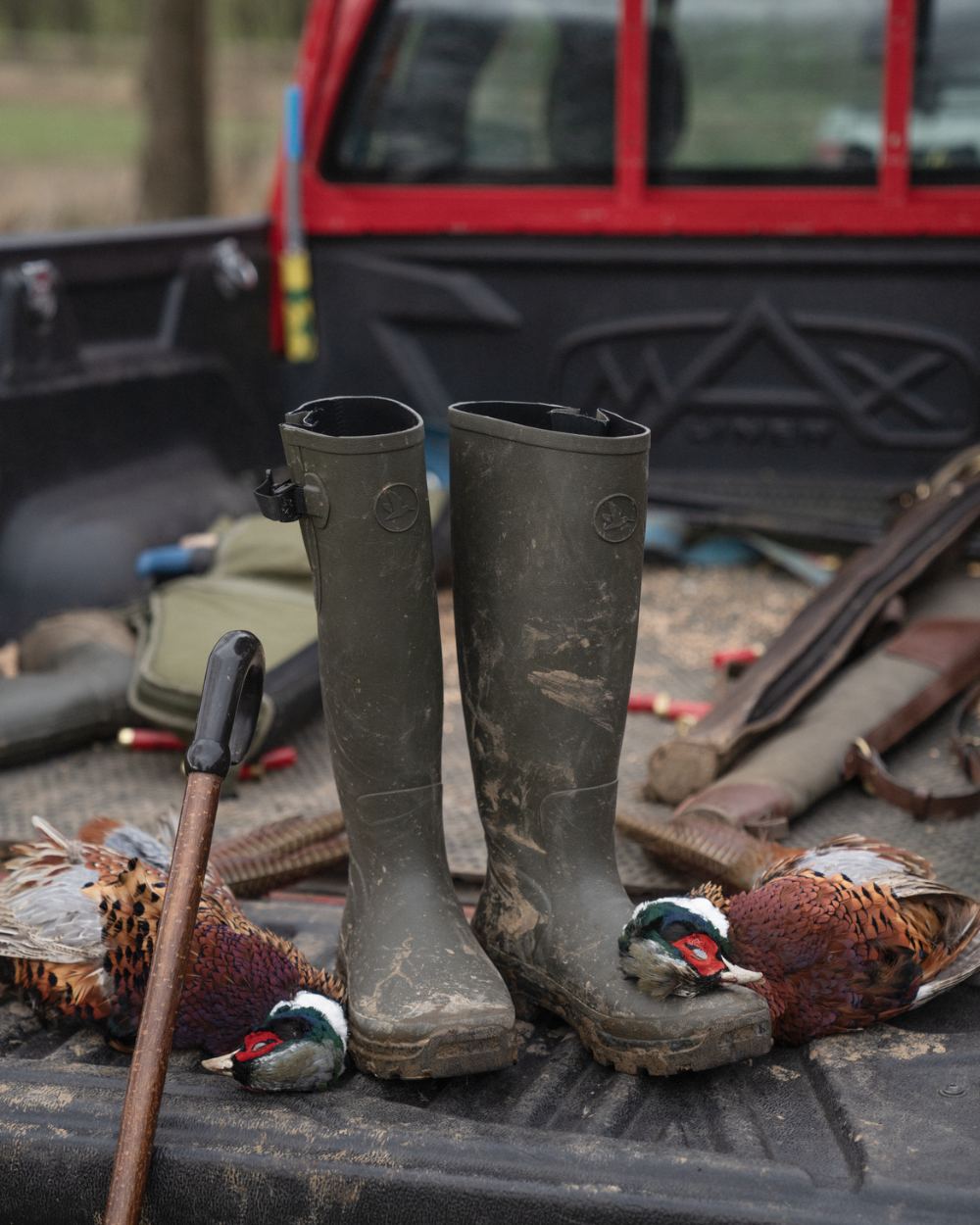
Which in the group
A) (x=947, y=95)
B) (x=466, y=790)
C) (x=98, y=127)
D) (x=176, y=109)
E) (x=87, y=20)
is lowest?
(x=466, y=790)

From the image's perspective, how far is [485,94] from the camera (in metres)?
3.73

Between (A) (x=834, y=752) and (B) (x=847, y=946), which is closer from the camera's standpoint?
(B) (x=847, y=946)

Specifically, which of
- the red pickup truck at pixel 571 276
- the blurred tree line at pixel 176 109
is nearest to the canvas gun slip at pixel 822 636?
the red pickup truck at pixel 571 276

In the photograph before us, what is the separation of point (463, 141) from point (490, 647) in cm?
238

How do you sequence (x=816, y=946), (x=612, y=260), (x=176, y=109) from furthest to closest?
(x=176, y=109) → (x=612, y=260) → (x=816, y=946)

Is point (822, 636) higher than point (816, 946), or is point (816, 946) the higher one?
point (816, 946)

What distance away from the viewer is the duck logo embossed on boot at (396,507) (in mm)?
1647

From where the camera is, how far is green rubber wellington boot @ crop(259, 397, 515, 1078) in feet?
5.23

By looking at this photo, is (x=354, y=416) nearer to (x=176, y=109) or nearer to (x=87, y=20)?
(x=176, y=109)

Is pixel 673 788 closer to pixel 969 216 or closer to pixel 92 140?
pixel 969 216

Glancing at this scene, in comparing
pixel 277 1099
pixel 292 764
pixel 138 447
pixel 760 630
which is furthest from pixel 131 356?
pixel 277 1099

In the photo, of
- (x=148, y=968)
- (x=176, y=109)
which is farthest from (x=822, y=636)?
(x=176, y=109)

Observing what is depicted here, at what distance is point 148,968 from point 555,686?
58cm

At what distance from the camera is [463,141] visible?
148 inches
